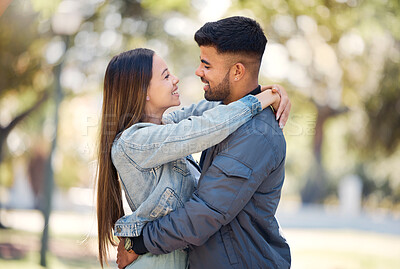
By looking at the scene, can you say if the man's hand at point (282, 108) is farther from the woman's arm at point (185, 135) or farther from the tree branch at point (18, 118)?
the tree branch at point (18, 118)

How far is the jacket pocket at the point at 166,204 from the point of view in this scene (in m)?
2.31

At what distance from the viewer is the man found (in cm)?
221

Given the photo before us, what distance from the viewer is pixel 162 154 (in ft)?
7.47

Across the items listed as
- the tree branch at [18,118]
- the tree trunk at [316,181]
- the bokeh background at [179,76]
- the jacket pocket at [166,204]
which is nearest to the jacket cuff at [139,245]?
the jacket pocket at [166,204]

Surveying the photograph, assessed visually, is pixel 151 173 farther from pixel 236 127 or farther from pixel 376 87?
pixel 376 87

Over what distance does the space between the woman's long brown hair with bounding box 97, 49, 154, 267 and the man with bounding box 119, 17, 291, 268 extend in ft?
0.97

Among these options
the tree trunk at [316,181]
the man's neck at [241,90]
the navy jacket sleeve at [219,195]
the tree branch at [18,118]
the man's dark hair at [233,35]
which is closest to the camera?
the navy jacket sleeve at [219,195]

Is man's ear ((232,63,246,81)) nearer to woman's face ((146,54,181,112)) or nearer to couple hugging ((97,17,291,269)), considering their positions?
couple hugging ((97,17,291,269))

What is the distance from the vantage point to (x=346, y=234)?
1244cm

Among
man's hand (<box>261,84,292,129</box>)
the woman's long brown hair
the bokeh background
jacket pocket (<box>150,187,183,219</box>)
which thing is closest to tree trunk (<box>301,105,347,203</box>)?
the bokeh background

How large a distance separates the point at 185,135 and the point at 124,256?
0.71 meters

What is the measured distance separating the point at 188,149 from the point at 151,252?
1.74 ft

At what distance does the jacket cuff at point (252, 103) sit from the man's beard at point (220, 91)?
0.17m

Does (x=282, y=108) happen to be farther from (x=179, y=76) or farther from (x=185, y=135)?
(x=179, y=76)
